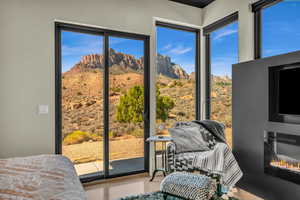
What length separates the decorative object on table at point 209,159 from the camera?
252cm

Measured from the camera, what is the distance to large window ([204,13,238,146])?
3473 mm

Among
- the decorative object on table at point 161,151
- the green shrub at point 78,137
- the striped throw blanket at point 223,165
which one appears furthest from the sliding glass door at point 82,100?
the striped throw blanket at point 223,165

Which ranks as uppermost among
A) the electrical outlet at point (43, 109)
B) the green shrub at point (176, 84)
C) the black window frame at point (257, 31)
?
the black window frame at point (257, 31)

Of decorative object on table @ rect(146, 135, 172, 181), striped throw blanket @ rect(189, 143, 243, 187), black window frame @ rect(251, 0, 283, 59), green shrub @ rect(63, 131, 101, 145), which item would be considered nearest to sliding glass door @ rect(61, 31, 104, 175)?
green shrub @ rect(63, 131, 101, 145)

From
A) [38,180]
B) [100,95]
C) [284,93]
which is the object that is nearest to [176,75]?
[100,95]

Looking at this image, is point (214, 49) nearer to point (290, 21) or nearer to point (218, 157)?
point (290, 21)

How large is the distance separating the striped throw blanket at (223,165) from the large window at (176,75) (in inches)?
48.4

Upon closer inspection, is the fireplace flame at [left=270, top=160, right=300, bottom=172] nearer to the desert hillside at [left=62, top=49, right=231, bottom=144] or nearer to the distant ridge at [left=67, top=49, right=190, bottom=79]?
the desert hillside at [left=62, top=49, right=231, bottom=144]

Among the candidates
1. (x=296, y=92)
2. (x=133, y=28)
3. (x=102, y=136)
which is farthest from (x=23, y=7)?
(x=296, y=92)

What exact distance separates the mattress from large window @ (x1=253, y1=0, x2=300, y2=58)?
2767 mm

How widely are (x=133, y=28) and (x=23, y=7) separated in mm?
1480

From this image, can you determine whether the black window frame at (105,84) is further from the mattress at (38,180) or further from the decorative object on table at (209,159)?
the mattress at (38,180)

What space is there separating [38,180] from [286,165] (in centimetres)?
233

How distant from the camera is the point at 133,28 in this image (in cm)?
339
